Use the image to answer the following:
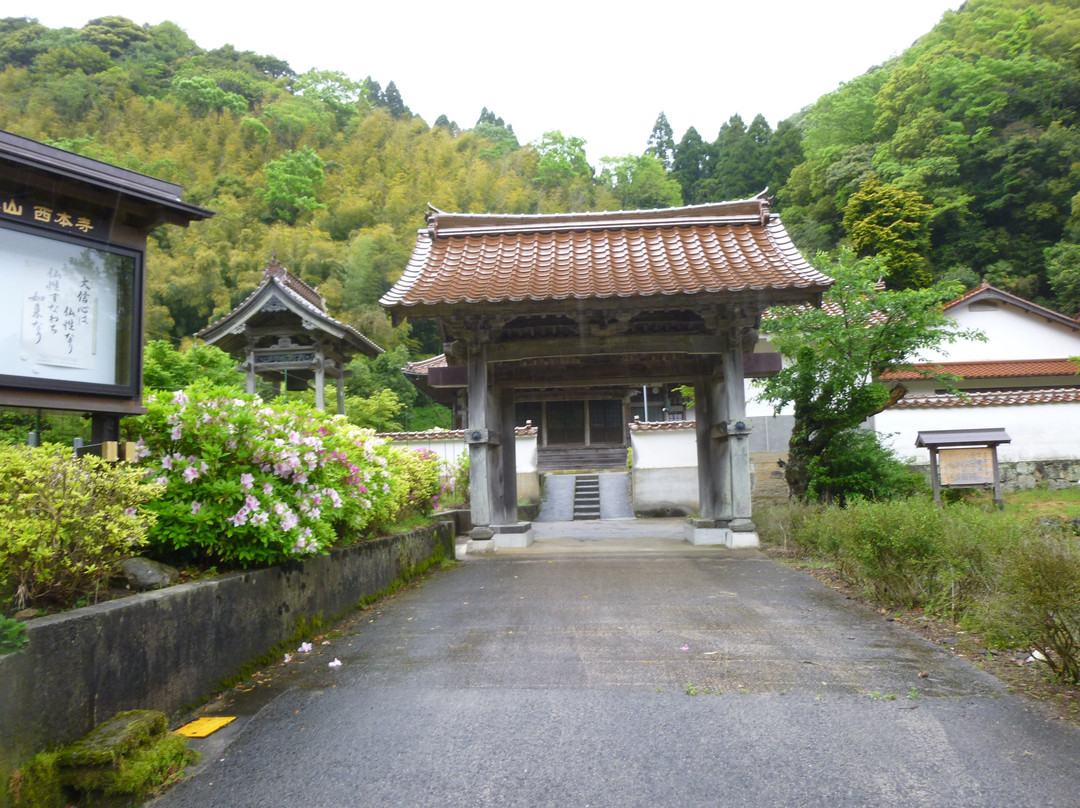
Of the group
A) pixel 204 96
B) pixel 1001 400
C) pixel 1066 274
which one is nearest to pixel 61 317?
pixel 1001 400

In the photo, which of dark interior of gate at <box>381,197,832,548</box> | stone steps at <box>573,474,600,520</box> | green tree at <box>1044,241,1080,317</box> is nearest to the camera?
dark interior of gate at <box>381,197,832,548</box>

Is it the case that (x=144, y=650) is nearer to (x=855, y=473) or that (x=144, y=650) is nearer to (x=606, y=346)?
(x=606, y=346)

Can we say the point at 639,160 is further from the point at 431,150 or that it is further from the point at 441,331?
the point at 441,331

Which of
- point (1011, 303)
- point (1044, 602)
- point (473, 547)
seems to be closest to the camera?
point (1044, 602)

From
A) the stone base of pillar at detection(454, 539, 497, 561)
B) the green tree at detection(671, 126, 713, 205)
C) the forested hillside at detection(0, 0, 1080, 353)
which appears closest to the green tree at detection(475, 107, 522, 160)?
the forested hillside at detection(0, 0, 1080, 353)

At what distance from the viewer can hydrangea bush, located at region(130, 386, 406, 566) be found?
13.4 feet

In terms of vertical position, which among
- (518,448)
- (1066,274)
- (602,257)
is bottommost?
(518,448)

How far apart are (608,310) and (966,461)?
7155 millimetres

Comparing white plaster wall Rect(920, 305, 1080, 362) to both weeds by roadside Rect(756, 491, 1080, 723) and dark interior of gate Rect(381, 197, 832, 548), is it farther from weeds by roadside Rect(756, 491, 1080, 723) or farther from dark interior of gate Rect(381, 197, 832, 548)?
weeds by roadside Rect(756, 491, 1080, 723)

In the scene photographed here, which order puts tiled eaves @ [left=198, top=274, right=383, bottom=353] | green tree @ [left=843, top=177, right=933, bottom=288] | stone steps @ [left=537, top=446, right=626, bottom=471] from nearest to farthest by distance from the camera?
1. tiled eaves @ [left=198, top=274, right=383, bottom=353]
2. stone steps @ [left=537, top=446, right=626, bottom=471]
3. green tree @ [left=843, top=177, right=933, bottom=288]

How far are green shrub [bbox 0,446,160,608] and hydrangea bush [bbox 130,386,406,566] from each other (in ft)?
1.96

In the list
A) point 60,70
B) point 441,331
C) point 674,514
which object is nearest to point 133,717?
point 441,331

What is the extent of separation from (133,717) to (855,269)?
39.3 feet

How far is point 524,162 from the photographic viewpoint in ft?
182
